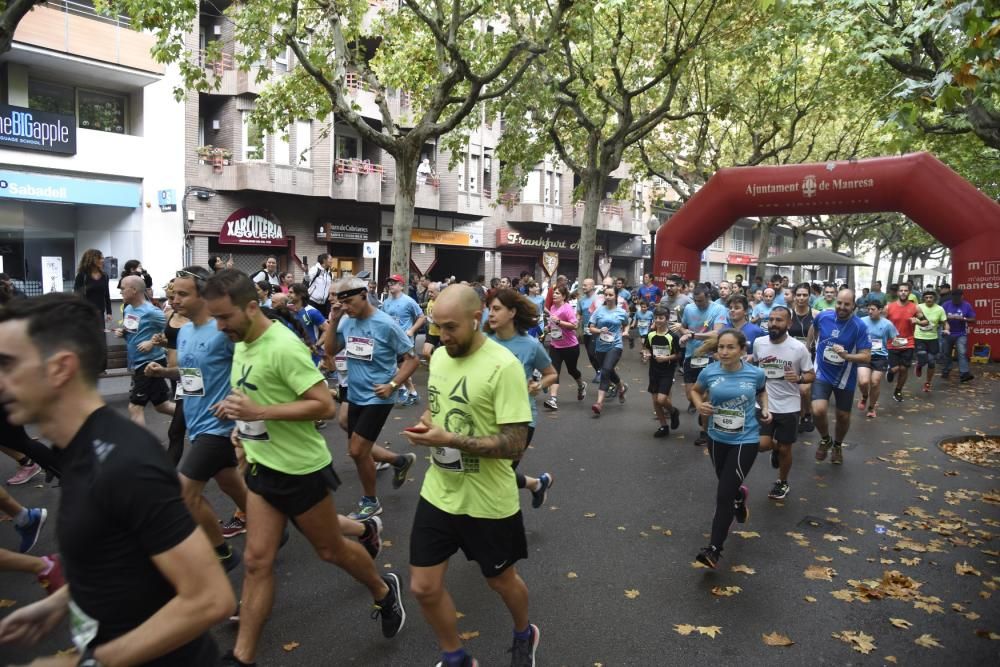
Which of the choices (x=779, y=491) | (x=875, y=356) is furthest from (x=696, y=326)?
(x=779, y=491)

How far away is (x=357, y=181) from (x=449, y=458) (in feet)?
78.6

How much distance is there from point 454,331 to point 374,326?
2718 mm

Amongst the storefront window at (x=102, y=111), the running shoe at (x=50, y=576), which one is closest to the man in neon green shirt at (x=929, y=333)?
the running shoe at (x=50, y=576)

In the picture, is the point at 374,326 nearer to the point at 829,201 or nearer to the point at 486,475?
the point at 486,475

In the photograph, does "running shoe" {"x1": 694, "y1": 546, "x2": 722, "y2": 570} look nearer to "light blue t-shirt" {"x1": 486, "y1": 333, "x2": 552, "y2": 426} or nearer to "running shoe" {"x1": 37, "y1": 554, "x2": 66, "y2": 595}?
"light blue t-shirt" {"x1": 486, "y1": 333, "x2": 552, "y2": 426}

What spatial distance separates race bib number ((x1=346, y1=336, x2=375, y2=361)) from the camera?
5789 millimetres

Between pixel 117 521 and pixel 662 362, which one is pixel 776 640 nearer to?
pixel 117 521

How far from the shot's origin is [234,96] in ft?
75.3

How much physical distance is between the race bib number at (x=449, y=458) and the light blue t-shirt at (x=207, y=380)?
1800 mm

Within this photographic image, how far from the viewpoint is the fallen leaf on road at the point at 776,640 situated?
4012 millimetres

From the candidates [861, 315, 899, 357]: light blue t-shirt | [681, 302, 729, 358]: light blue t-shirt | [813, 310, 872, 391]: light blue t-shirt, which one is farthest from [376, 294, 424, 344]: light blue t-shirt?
[861, 315, 899, 357]: light blue t-shirt

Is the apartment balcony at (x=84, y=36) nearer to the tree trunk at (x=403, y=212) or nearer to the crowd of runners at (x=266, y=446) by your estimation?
the tree trunk at (x=403, y=212)

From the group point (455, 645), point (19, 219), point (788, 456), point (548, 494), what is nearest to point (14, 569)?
point (455, 645)

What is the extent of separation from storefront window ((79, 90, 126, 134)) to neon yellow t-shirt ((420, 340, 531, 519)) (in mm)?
20077
